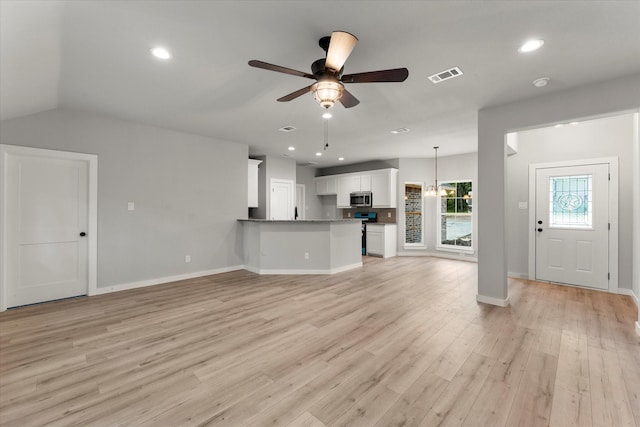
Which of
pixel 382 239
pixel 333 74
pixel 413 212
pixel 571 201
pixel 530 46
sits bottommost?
pixel 382 239

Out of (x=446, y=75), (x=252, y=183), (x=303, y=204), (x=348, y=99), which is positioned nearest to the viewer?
(x=348, y=99)

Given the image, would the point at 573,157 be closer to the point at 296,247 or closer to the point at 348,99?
the point at 348,99


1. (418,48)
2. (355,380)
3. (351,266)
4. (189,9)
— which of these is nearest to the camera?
(189,9)

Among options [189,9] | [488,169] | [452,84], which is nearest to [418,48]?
[452,84]

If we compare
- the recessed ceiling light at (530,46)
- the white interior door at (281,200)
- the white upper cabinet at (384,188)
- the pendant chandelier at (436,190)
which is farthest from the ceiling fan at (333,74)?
the white upper cabinet at (384,188)

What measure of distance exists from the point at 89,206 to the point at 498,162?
6021 mm

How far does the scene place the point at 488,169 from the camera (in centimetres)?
385

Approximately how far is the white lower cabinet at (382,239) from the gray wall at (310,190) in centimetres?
Answer: 231

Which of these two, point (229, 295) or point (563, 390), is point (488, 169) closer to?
point (563, 390)

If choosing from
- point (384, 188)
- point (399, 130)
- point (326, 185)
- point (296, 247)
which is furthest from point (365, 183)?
point (296, 247)

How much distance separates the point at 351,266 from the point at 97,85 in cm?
506

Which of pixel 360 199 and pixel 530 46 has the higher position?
pixel 530 46

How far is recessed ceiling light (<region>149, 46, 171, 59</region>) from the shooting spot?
2441 millimetres

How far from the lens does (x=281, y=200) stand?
752 centimetres
